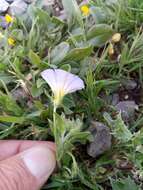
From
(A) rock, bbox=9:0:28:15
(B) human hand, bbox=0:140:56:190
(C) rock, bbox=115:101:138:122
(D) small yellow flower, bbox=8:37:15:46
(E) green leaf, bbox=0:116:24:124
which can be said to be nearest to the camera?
(B) human hand, bbox=0:140:56:190

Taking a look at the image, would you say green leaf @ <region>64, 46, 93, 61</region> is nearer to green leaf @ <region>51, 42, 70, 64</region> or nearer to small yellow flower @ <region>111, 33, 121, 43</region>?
green leaf @ <region>51, 42, 70, 64</region>

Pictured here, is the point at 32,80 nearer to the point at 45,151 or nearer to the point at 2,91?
the point at 2,91

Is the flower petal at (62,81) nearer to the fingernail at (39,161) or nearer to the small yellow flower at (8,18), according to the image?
the fingernail at (39,161)

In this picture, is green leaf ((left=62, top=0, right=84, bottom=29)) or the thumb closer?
the thumb

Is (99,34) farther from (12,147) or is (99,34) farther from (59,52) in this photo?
(12,147)

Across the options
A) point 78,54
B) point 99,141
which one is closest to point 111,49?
point 78,54

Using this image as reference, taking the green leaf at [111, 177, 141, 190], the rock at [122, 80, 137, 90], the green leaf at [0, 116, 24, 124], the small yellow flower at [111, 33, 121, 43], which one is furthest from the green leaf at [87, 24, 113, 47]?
the green leaf at [111, 177, 141, 190]
